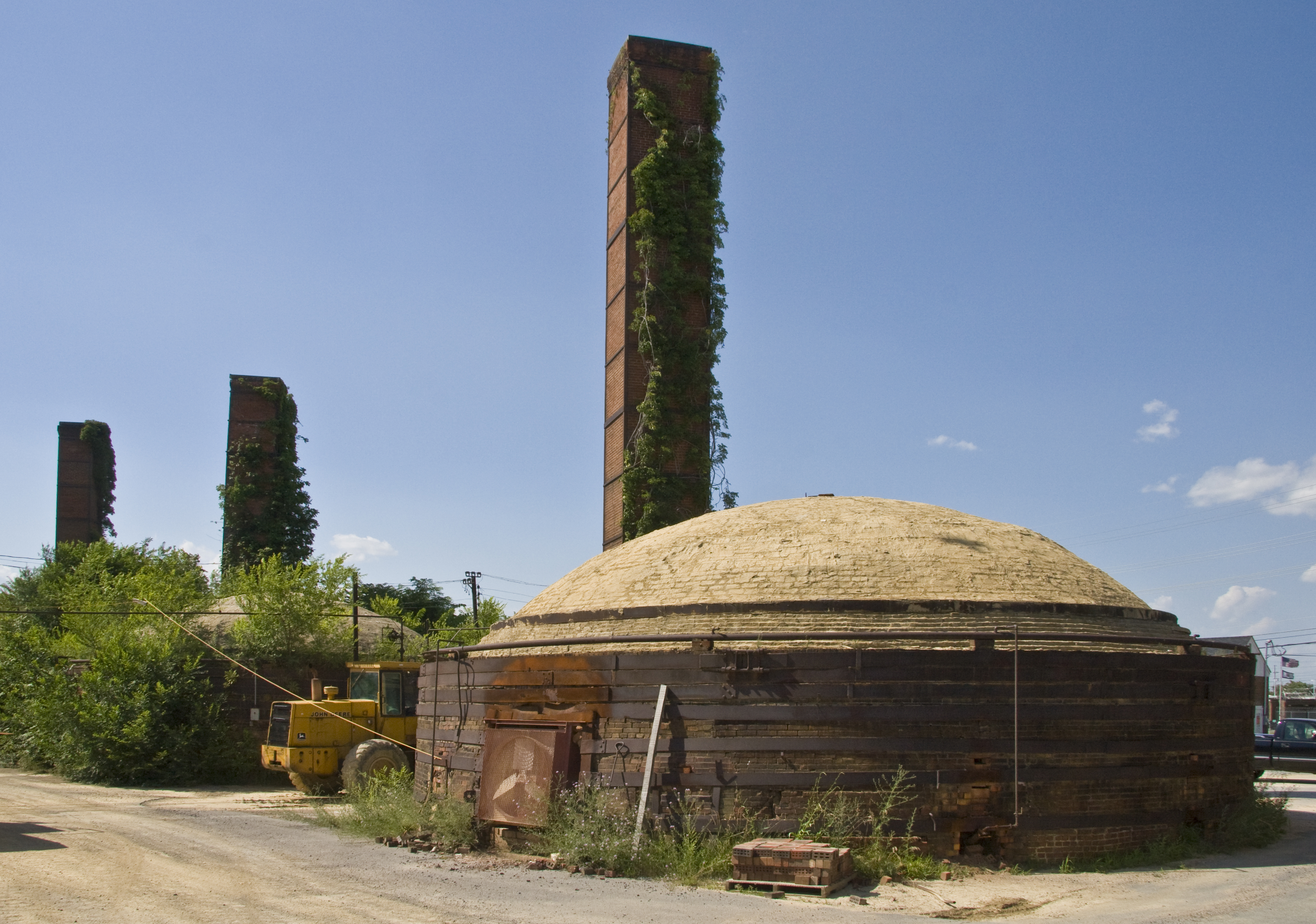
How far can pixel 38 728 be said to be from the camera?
24.5 meters

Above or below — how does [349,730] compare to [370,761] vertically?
above

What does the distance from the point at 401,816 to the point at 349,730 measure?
6.69 m

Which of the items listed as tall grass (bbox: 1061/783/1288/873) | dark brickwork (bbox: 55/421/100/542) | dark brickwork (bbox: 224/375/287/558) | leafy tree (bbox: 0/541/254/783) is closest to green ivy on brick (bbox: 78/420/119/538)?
dark brickwork (bbox: 55/421/100/542)

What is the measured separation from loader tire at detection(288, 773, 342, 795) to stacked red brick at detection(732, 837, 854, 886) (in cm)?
1159

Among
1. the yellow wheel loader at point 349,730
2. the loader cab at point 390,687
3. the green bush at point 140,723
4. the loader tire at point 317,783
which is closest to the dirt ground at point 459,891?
the yellow wheel loader at point 349,730

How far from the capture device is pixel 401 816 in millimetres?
14461

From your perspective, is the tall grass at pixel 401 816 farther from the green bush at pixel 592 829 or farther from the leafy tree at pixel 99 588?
the leafy tree at pixel 99 588

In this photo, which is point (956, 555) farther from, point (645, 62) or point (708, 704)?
point (645, 62)

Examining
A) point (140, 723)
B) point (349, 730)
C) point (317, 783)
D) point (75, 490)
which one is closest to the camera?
point (317, 783)

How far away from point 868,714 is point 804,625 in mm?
1484

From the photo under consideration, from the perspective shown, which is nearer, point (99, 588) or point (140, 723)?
point (140, 723)

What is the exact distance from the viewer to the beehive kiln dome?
533 inches

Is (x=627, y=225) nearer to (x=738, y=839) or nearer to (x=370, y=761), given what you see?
(x=370, y=761)

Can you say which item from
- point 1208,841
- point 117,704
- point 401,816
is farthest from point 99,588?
point 1208,841
